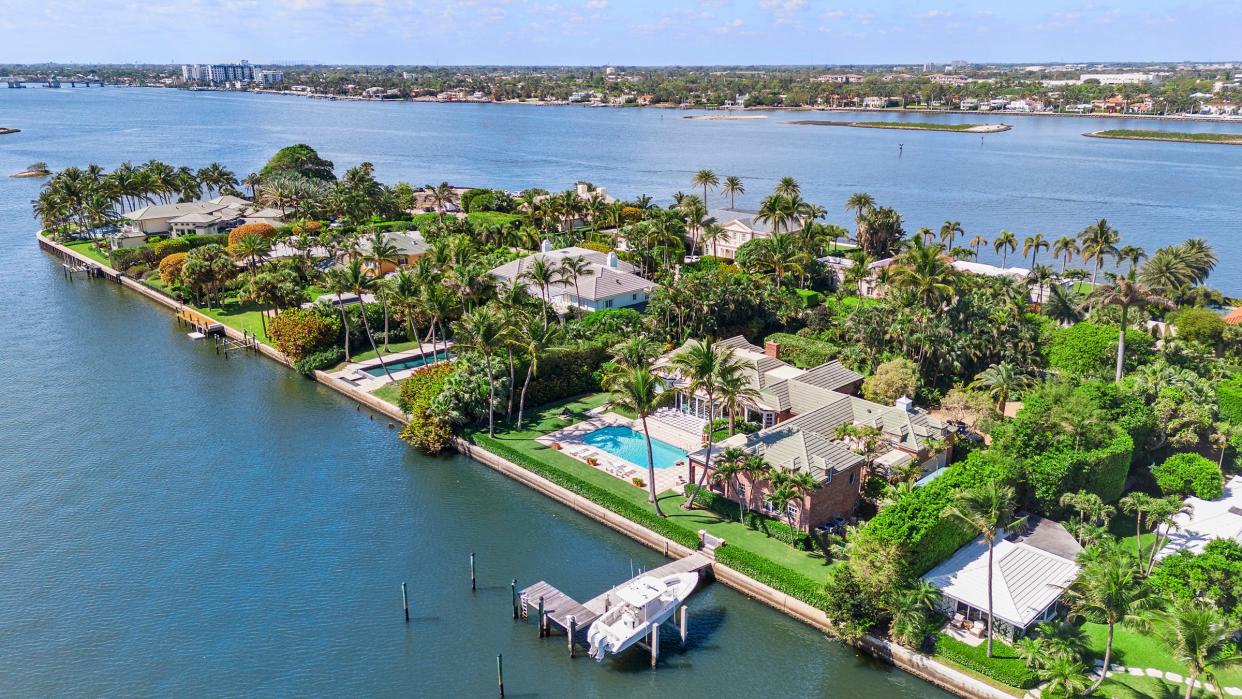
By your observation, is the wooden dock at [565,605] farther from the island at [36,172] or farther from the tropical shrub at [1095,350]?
the island at [36,172]

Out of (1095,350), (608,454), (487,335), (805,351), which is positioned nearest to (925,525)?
(608,454)

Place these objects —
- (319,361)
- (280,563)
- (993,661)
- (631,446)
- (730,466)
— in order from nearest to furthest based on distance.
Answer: (993,661) → (280,563) → (730,466) → (631,446) → (319,361)

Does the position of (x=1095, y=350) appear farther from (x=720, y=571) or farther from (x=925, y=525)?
(x=720, y=571)

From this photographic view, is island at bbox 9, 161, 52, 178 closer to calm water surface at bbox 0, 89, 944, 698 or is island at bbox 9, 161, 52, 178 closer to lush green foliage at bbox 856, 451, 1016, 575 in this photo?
calm water surface at bbox 0, 89, 944, 698

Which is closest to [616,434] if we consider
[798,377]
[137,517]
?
[798,377]

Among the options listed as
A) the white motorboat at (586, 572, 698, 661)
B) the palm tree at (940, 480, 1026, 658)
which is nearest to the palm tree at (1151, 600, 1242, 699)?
→ the palm tree at (940, 480, 1026, 658)

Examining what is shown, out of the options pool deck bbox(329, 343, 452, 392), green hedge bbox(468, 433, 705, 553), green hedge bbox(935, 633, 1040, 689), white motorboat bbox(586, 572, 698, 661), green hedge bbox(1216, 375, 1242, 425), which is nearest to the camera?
green hedge bbox(935, 633, 1040, 689)
